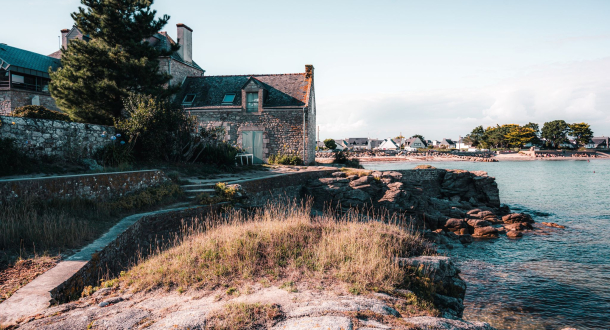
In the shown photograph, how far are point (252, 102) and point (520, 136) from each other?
4168 inches

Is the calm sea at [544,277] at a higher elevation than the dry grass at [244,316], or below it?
below

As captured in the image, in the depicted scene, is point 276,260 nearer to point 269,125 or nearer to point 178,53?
point 269,125

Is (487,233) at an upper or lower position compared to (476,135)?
lower

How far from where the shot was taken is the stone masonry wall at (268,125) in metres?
24.3

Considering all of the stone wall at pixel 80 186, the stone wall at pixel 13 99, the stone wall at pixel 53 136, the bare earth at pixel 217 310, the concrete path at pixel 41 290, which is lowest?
the bare earth at pixel 217 310

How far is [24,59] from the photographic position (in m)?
32.6

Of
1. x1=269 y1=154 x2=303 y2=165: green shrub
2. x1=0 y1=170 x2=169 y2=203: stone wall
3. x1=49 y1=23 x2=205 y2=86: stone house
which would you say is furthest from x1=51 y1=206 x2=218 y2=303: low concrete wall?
x1=49 y1=23 x2=205 y2=86: stone house

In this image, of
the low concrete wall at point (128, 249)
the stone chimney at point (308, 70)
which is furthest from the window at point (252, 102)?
the low concrete wall at point (128, 249)

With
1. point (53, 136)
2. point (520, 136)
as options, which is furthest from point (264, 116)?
point (520, 136)

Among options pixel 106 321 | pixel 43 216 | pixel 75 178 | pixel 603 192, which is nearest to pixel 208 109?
pixel 75 178

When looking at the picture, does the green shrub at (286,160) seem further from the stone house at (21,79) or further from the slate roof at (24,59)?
the slate roof at (24,59)

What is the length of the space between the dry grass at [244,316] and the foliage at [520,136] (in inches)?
4652

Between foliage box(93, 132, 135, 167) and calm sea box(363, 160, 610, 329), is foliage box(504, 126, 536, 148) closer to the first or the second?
calm sea box(363, 160, 610, 329)

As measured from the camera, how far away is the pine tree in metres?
17.6
